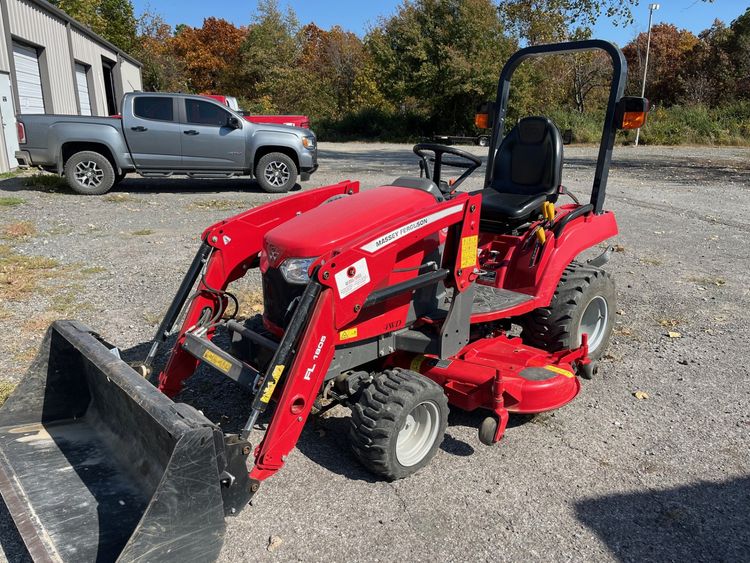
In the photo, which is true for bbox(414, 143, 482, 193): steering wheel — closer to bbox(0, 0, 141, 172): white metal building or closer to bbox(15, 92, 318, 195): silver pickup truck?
bbox(15, 92, 318, 195): silver pickup truck

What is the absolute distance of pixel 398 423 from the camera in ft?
9.79

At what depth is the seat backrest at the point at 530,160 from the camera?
4500mm

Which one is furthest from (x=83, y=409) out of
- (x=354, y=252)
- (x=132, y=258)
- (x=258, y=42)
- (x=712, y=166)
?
(x=258, y=42)

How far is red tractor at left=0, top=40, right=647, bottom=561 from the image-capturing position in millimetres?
2496

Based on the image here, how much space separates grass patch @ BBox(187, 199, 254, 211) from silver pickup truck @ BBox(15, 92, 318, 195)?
127cm

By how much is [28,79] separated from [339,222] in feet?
53.9

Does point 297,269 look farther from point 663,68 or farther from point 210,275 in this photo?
point 663,68

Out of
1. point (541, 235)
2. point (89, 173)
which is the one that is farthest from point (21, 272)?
point (89, 173)

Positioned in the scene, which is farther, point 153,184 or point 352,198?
point 153,184

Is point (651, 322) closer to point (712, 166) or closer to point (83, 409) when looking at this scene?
point (83, 409)

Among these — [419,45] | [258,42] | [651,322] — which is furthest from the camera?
[258,42]

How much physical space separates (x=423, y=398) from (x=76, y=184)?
10.6 meters

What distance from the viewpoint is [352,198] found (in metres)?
3.61

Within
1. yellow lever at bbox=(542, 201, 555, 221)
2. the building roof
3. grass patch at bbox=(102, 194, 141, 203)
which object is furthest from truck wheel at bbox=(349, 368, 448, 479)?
the building roof
